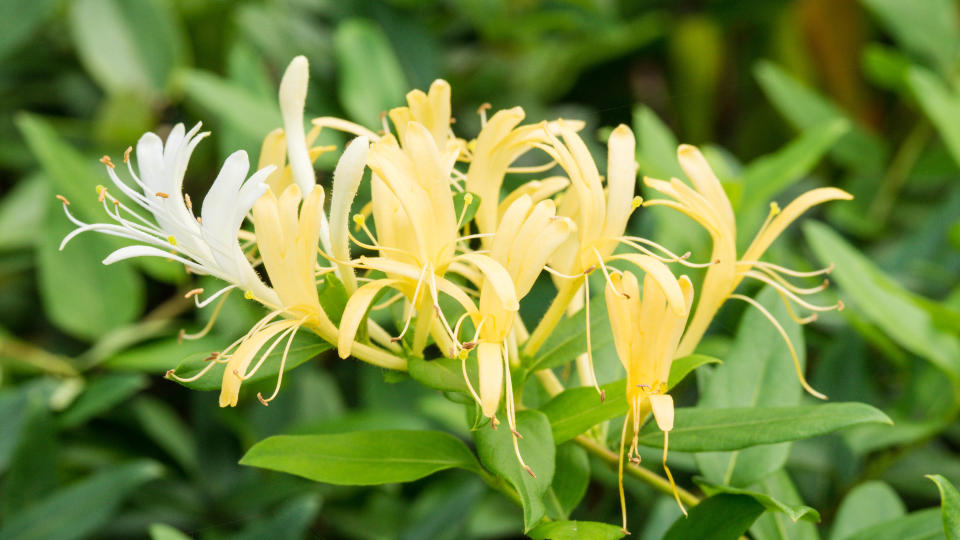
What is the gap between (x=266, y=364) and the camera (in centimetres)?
52

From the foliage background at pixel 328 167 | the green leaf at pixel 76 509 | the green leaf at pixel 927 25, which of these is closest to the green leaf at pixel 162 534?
the foliage background at pixel 328 167

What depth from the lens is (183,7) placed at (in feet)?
4.67

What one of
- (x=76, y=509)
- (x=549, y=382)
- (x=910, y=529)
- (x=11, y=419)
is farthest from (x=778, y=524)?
(x=11, y=419)

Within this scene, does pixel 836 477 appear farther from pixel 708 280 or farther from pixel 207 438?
pixel 207 438

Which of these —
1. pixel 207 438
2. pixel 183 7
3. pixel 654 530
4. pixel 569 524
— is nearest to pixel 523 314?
pixel 654 530

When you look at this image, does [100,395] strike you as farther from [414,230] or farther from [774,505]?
[774,505]

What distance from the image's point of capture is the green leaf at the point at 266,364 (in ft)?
1.68

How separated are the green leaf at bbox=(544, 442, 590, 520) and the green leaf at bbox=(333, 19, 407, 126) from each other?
0.56 meters

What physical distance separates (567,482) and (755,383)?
0.17 metres

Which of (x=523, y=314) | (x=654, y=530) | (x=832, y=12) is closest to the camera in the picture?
(x=654, y=530)

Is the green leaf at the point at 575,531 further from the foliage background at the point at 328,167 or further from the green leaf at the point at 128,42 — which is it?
the green leaf at the point at 128,42

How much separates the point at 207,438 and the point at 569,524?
74 centimetres

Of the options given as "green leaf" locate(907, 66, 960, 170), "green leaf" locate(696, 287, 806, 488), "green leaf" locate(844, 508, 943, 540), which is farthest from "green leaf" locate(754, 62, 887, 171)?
"green leaf" locate(844, 508, 943, 540)

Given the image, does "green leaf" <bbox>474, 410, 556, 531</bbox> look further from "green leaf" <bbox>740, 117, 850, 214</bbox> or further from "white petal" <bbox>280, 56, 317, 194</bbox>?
"green leaf" <bbox>740, 117, 850, 214</bbox>
